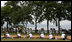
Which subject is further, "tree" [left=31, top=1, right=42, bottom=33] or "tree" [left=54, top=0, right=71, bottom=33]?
"tree" [left=31, top=1, right=42, bottom=33]

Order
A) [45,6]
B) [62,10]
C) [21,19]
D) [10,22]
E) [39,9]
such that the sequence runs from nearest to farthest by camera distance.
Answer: [62,10], [45,6], [39,9], [21,19], [10,22]

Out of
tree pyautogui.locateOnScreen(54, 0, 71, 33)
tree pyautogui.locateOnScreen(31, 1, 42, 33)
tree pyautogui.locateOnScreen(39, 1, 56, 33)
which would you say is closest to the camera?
tree pyautogui.locateOnScreen(54, 0, 71, 33)

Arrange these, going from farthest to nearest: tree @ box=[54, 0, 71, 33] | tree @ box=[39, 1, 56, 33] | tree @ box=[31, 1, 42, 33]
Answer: tree @ box=[31, 1, 42, 33]
tree @ box=[39, 1, 56, 33]
tree @ box=[54, 0, 71, 33]

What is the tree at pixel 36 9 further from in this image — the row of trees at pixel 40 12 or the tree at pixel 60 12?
the tree at pixel 60 12

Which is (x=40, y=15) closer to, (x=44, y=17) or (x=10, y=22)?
(x=44, y=17)

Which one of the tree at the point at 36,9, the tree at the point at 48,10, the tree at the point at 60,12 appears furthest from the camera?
the tree at the point at 36,9

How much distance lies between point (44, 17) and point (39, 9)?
1.40 m

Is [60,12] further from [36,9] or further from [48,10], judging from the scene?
[36,9]

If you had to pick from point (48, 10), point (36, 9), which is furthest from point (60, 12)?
point (36, 9)

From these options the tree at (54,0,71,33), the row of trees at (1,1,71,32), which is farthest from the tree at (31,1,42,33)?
the tree at (54,0,71,33)

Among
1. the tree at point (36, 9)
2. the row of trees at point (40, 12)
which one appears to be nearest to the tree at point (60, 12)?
the row of trees at point (40, 12)

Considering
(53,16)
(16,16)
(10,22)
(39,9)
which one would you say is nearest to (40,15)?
(39,9)

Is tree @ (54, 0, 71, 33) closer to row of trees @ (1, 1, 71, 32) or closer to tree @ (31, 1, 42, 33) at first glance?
row of trees @ (1, 1, 71, 32)

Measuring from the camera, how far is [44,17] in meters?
26.6
